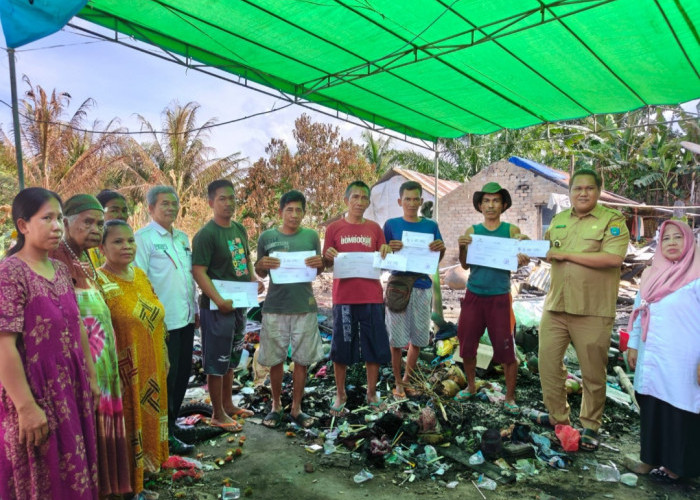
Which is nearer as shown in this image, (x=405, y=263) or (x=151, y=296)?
(x=151, y=296)

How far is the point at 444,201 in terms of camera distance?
1897 centimetres

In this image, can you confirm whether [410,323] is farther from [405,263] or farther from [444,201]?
[444,201]

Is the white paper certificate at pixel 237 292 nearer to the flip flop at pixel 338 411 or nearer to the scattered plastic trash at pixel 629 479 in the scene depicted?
the flip flop at pixel 338 411

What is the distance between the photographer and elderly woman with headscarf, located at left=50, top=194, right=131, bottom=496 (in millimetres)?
2341

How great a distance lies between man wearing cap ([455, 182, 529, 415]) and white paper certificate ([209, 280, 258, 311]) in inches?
80.4

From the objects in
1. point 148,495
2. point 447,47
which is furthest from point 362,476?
point 447,47

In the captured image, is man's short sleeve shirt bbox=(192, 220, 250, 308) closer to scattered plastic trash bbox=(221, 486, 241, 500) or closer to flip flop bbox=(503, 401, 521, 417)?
scattered plastic trash bbox=(221, 486, 241, 500)

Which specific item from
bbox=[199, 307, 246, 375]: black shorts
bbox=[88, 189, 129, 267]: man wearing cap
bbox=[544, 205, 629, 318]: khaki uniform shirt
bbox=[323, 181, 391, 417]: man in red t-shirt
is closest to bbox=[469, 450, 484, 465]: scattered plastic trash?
bbox=[323, 181, 391, 417]: man in red t-shirt

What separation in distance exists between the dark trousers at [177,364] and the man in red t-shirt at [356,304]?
128 centimetres

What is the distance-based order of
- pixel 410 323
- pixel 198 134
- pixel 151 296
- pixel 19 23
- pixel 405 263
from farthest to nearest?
pixel 198 134 < pixel 410 323 < pixel 405 263 < pixel 19 23 < pixel 151 296

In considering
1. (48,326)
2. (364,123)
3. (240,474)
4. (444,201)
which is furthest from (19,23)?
(444,201)

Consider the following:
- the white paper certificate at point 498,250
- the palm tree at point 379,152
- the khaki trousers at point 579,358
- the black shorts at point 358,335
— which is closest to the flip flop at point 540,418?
the khaki trousers at point 579,358

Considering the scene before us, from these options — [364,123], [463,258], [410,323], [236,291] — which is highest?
[364,123]

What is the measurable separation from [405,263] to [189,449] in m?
2.46
